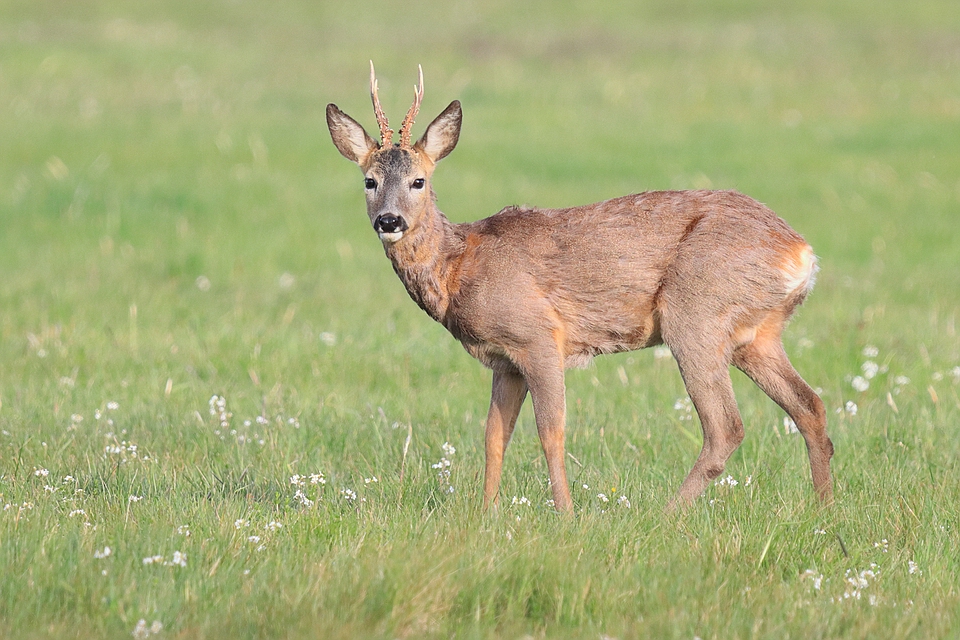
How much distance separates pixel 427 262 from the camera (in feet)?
18.3

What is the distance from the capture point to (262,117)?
17641 mm

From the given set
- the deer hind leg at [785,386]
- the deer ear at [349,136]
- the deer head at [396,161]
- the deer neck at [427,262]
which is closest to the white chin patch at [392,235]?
the deer head at [396,161]

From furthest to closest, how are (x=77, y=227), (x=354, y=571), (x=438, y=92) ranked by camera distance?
(x=438, y=92)
(x=77, y=227)
(x=354, y=571)

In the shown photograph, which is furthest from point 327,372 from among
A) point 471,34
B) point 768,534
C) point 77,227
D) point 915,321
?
point 471,34

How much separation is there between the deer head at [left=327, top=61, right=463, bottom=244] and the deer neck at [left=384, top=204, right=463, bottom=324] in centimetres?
5

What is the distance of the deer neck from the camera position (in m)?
5.55

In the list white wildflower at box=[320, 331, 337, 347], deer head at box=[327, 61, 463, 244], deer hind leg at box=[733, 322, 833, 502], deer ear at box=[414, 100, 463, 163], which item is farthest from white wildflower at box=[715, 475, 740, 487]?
white wildflower at box=[320, 331, 337, 347]

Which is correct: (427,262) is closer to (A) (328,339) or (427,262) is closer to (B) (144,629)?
(B) (144,629)

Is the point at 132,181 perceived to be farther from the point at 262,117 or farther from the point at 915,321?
the point at 915,321

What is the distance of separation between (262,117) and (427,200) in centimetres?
1251

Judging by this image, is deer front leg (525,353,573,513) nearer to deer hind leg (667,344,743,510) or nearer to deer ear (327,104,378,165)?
deer hind leg (667,344,743,510)

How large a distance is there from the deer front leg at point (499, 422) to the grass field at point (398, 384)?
3.3 inches

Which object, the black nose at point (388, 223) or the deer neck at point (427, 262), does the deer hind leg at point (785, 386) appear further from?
the black nose at point (388, 223)

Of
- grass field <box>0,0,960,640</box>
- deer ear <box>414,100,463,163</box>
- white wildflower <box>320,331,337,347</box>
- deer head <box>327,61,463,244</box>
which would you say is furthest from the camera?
white wildflower <box>320,331,337,347</box>
